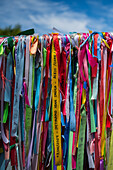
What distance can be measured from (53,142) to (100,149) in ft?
1.21

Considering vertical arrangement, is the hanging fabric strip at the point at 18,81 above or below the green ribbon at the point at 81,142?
above

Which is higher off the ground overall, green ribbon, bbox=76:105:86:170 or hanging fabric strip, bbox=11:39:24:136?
hanging fabric strip, bbox=11:39:24:136

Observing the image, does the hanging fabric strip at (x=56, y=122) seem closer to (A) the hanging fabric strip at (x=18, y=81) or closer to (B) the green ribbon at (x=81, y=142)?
(B) the green ribbon at (x=81, y=142)

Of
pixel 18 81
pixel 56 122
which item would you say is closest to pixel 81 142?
pixel 56 122

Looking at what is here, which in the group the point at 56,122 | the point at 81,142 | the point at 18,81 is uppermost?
the point at 18,81

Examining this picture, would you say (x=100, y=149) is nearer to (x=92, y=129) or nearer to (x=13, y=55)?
(x=92, y=129)

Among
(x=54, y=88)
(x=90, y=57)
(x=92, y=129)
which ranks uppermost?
(x=90, y=57)

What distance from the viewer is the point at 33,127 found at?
1260 mm

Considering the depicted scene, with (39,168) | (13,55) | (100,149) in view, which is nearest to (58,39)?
(13,55)

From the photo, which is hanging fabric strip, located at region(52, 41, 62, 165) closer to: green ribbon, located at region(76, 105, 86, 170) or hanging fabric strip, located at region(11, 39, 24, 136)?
green ribbon, located at region(76, 105, 86, 170)

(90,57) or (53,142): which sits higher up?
(90,57)

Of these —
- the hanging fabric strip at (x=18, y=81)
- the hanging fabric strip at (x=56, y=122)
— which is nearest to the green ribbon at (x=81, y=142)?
the hanging fabric strip at (x=56, y=122)

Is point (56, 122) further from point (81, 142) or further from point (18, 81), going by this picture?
point (18, 81)

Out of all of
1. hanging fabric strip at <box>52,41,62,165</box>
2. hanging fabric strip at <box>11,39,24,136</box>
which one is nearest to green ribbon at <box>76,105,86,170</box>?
hanging fabric strip at <box>52,41,62,165</box>
